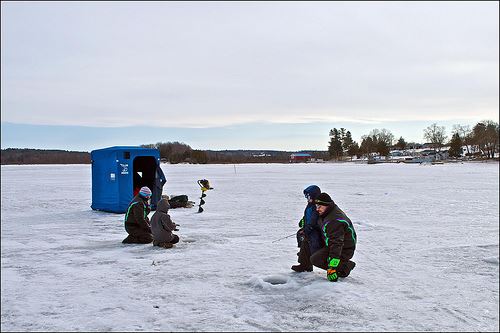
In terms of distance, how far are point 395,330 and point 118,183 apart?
11084 millimetres

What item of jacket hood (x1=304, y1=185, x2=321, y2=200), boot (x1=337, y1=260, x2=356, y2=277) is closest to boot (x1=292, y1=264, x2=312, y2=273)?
boot (x1=337, y1=260, x2=356, y2=277)

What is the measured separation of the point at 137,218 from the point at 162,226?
66 cm

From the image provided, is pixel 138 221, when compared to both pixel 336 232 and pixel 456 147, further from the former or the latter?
pixel 456 147

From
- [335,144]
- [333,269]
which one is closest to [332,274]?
[333,269]

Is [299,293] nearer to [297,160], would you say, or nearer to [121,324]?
[121,324]

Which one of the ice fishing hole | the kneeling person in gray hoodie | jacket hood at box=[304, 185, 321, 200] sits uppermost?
jacket hood at box=[304, 185, 321, 200]

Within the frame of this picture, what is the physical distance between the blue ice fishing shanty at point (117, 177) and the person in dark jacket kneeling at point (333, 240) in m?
8.98

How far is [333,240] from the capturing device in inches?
244

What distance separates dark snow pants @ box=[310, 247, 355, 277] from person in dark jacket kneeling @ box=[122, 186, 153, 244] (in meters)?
4.02

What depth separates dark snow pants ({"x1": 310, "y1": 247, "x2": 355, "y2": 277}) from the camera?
642 centimetres

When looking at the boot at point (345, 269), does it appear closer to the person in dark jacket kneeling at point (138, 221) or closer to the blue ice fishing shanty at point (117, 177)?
the person in dark jacket kneeling at point (138, 221)

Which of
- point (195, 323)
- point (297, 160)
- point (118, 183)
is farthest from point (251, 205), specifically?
point (297, 160)

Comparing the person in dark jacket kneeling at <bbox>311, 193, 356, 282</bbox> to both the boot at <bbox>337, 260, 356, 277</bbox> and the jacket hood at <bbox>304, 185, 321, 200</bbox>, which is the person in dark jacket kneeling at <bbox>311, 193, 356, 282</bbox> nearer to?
the boot at <bbox>337, 260, 356, 277</bbox>

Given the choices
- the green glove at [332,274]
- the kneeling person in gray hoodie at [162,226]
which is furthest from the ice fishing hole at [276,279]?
the kneeling person in gray hoodie at [162,226]
